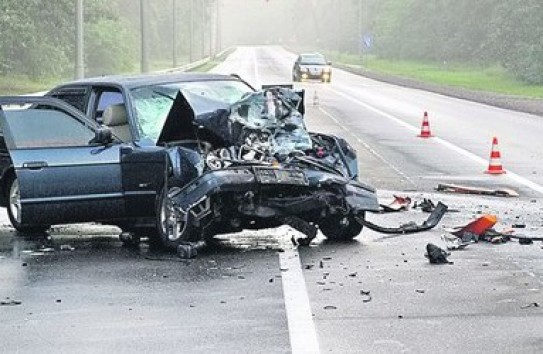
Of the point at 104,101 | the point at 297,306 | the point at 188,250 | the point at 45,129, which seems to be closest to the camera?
the point at 297,306

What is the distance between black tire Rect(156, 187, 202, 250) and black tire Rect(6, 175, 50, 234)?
1.67 m

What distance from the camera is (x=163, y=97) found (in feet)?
39.5

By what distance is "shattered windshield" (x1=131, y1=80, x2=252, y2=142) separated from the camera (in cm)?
1172

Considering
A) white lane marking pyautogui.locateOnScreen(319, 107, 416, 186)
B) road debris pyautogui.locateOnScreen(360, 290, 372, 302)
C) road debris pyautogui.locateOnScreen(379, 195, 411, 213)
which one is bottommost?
white lane marking pyautogui.locateOnScreen(319, 107, 416, 186)

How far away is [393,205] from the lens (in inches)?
544

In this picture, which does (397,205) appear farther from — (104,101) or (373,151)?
(373,151)

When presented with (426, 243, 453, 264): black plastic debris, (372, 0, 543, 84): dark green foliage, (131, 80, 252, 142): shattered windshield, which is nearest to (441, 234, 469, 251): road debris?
(426, 243, 453, 264): black plastic debris

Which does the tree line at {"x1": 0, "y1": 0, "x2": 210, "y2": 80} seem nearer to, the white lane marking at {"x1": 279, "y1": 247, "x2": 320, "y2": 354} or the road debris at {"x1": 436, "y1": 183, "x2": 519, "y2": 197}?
the road debris at {"x1": 436, "y1": 183, "x2": 519, "y2": 197}

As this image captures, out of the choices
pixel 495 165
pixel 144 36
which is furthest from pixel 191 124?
pixel 144 36

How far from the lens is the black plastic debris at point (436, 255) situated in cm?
1016

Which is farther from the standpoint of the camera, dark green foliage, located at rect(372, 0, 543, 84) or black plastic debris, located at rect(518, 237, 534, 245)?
dark green foliage, located at rect(372, 0, 543, 84)

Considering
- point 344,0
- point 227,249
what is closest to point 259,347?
point 227,249

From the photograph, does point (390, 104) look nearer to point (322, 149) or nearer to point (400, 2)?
point (322, 149)

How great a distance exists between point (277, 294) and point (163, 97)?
3.73m
